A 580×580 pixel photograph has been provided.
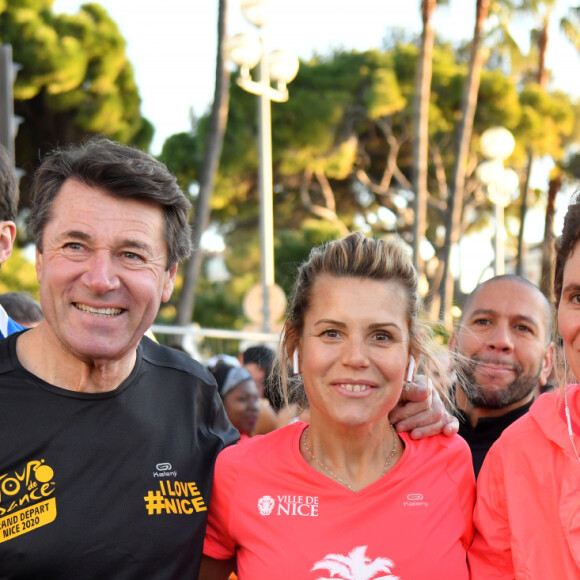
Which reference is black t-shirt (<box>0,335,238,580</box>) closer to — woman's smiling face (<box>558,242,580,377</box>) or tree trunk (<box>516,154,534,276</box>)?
woman's smiling face (<box>558,242,580,377</box>)

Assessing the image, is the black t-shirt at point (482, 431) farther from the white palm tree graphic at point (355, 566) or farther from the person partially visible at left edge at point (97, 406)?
the person partially visible at left edge at point (97, 406)

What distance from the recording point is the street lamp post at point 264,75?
11938mm

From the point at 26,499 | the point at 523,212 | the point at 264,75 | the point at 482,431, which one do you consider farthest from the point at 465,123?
the point at 26,499

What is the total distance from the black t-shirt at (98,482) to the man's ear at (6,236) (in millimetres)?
515

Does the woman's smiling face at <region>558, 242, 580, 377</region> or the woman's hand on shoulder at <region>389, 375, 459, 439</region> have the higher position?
the woman's smiling face at <region>558, 242, 580, 377</region>

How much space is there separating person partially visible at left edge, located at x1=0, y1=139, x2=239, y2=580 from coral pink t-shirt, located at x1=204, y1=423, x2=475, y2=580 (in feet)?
0.41

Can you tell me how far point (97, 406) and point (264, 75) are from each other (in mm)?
10613

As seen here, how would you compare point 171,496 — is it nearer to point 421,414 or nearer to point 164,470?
point 164,470

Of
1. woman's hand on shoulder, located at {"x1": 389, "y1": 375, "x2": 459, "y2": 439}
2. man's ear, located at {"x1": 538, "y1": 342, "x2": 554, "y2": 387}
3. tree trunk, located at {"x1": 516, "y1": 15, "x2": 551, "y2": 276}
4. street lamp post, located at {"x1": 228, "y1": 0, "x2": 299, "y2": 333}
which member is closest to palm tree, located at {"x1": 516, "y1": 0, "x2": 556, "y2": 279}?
tree trunk, located at {"x1": 516, "y1": 15, "x2": 551, "y2": 276}

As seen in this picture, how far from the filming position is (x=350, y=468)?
3.03 m

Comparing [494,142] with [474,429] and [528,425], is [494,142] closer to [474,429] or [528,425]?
[474,429]

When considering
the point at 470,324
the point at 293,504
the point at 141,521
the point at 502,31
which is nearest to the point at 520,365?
the point at 470,324

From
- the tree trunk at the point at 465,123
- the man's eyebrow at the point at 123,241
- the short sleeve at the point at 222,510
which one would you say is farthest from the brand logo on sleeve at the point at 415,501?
the tree trunk at the point at 465,123

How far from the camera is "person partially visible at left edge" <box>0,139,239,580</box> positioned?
105 inches
